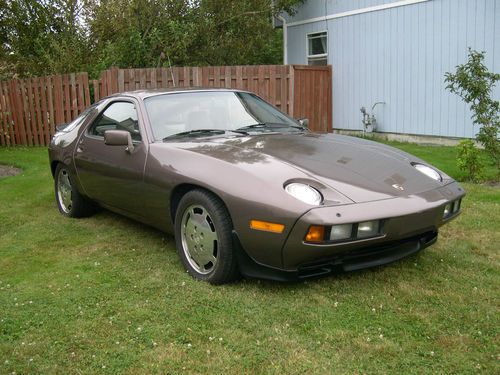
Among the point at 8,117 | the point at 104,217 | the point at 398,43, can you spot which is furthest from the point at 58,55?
the point at 104,217

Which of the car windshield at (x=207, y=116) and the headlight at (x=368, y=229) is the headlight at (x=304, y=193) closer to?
the headlight at (x=368, y=229)

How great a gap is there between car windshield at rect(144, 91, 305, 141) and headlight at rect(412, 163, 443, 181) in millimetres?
1185

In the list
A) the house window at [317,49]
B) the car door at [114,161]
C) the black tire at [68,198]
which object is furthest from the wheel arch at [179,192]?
the house window at [317,49]

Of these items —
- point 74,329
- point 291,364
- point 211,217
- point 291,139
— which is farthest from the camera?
point 291,139

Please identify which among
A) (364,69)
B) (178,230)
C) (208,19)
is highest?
(208,19)

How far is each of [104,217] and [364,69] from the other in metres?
8.39

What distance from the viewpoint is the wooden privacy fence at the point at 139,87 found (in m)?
10.8

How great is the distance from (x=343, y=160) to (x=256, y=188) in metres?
0.78

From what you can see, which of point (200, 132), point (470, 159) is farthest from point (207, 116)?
point (470, 159)

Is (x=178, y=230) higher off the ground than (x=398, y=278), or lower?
higher

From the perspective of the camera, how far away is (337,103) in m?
13.4

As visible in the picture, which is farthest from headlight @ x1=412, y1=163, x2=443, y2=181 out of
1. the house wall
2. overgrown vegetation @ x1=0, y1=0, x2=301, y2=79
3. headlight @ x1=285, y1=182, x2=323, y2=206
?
overgrown vegetation @ x1=0, y1=0, x2=301, y2=79

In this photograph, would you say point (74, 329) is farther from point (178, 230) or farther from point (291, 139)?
point (291, 139)

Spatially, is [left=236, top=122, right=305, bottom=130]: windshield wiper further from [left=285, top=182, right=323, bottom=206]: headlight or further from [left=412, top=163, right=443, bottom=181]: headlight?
[left=285, top=182, right=323, bottom=206]: headlight
